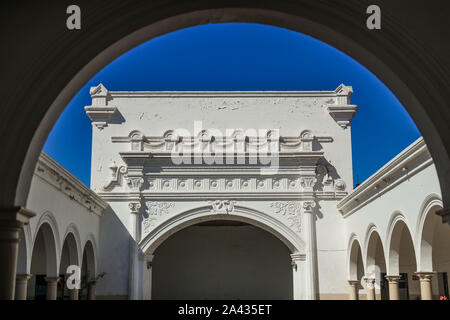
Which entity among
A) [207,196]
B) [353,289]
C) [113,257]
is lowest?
[353,289]

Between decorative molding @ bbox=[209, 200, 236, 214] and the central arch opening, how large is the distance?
570cm

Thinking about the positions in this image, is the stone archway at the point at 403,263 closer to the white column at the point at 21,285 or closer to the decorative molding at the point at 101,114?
the white column at the point at 21,285

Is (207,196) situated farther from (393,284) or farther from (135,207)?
(393,284)

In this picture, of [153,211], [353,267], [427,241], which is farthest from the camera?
[153,211]

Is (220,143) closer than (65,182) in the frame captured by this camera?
No

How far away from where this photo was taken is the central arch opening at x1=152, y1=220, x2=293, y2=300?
24844 mm

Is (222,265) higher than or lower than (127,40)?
lower

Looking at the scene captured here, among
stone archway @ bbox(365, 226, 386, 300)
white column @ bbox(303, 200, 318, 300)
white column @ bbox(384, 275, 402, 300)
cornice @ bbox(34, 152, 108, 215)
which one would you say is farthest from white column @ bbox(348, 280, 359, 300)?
cornice @ bbox(34, 152, 108, 215)

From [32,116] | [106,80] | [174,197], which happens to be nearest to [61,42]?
[32,116]

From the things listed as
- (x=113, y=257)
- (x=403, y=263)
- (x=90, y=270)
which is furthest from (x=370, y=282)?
(x=90, y=270)

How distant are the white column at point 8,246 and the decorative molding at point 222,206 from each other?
14.3m

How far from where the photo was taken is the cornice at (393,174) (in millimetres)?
11699

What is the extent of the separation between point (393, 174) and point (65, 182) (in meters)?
8.02

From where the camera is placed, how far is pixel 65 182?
14.7 meters
